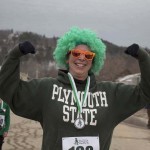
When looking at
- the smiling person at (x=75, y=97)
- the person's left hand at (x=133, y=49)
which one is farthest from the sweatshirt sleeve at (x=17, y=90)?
the person's left hand at (x=133, y=49)

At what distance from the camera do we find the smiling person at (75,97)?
354cm

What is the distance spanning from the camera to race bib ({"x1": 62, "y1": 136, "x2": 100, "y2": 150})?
354cm

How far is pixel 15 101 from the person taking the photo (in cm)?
Answer: 360

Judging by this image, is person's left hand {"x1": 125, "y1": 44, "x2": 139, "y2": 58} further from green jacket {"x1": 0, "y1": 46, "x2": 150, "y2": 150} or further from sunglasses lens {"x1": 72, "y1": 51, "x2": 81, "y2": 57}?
sunglasses lens {"x1": 72, "y1": 51, "x2": 81, "y2": 57}

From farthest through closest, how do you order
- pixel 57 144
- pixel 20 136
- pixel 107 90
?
1. pixel 20 136
2. pixel 107 90
3. pixel 57 144

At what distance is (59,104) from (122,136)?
33.4 feet

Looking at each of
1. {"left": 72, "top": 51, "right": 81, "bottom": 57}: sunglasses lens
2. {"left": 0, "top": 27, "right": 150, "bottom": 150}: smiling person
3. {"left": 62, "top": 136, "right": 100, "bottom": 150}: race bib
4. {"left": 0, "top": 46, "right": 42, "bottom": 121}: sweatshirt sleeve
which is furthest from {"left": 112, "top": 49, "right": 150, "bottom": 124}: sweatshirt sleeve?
{"left": 0, "top": 46, "right": 42, "bottom": 121}: sweatshirt sleeve

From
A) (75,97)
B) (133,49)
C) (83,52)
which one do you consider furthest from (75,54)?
(133,49)

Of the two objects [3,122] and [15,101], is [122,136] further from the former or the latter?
[15,101]

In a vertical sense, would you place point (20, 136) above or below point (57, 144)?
below

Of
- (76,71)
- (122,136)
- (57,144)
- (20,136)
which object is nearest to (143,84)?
(76,71)

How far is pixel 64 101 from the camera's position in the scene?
3.61 metres

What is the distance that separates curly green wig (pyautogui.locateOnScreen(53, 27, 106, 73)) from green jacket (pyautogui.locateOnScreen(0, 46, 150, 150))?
0.16 metres

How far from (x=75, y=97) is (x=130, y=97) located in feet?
1.63
